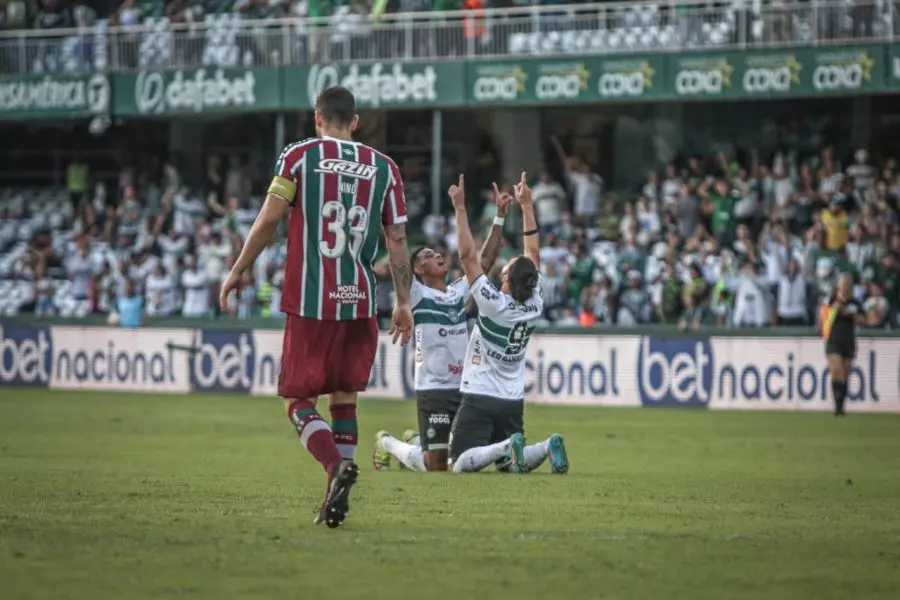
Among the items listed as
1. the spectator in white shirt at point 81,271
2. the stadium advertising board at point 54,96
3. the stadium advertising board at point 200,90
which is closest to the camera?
the spectator in white shirt at point 81,271

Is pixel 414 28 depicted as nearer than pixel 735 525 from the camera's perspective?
No

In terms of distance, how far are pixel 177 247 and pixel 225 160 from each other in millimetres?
5725

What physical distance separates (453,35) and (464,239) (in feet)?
67.5

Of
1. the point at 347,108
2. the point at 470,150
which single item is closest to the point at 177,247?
the point at 470,150

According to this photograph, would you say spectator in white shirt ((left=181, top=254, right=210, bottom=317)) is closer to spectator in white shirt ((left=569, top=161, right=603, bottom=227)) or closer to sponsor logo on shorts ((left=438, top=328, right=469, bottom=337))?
spectator in white shirt ((left=569, top=161, right=603, bottom=227))

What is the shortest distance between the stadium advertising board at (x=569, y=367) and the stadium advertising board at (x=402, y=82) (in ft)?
20.6

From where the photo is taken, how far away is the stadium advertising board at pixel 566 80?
32719mm

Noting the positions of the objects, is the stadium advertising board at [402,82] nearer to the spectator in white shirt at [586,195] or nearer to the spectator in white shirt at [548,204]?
the spectator in white shirt at [548,204]

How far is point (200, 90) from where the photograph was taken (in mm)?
36219

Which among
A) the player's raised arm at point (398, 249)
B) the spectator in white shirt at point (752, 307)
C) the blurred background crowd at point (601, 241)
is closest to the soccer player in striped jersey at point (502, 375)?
the player's raised arm at point (398, 249)

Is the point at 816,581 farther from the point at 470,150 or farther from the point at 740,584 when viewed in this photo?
the point at 470,150

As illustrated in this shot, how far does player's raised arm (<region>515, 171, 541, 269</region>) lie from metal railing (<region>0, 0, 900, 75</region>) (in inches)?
678

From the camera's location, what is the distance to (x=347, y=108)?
33.3ft

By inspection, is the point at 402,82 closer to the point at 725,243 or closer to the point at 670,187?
the point at 670,187
